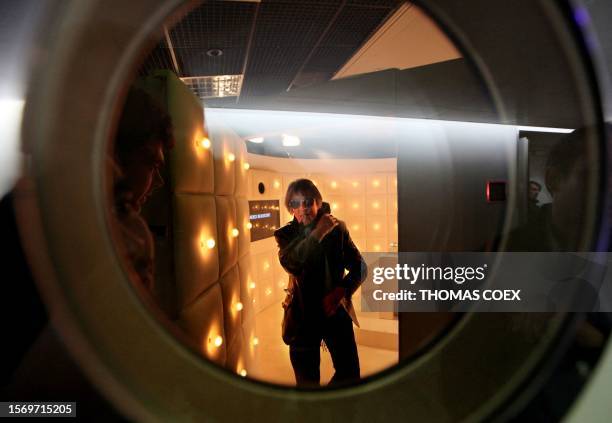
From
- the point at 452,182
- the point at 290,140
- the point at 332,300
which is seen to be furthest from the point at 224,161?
the point at 452,182

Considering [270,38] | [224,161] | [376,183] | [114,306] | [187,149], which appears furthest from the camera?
[376,183]

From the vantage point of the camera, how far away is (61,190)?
50cm

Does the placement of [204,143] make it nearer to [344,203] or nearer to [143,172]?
[143,172]

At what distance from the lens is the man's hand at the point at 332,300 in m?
1.05

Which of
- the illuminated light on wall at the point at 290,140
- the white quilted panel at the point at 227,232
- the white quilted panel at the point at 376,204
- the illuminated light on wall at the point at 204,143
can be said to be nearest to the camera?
the illuminated light on wall at the point at 204,143

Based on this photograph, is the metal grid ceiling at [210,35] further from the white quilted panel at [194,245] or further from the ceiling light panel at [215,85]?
the white quilted panel at [194,245]

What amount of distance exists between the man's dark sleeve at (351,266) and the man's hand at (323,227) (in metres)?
0.07

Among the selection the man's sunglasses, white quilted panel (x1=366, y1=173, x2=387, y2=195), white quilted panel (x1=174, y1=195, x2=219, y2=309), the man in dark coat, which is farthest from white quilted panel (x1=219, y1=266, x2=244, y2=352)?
white quilted panel (x1=366, y1=173, x2=387, y2=195)

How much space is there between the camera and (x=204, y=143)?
0.85 meters

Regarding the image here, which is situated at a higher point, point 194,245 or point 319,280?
point 194,245

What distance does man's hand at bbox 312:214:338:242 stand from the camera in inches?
42.1

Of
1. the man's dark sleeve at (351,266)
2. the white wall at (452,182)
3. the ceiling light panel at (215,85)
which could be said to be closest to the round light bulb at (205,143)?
the ceiling light panel at (215,85)

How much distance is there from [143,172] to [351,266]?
72cm

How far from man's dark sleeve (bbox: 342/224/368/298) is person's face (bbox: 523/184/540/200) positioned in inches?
20.1
